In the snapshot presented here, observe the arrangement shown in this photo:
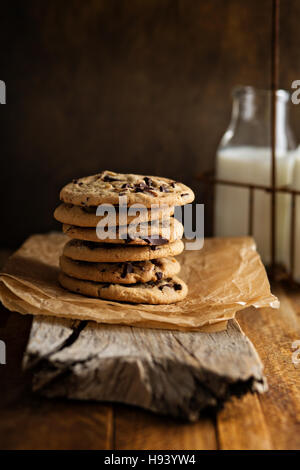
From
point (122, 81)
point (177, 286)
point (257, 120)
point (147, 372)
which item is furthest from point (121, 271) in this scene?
point (122, 81)

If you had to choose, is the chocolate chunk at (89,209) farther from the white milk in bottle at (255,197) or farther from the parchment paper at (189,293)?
the white milk in bottle at (255,197)

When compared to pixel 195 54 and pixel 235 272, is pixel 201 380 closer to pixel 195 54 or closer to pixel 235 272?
pixel 235 272

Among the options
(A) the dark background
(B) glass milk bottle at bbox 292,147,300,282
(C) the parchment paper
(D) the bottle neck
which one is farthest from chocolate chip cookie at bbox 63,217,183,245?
(A) the dark background

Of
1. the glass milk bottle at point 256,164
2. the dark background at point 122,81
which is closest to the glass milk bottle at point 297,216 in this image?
the glass milk bottle at point 256,164

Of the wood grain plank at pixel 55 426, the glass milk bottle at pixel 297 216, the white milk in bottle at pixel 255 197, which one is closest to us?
the wood grain plank at pixel 55 426

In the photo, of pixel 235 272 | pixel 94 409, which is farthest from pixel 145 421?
pixel 235 272

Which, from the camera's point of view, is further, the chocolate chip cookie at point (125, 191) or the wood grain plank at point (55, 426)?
the chocolate chip cookie at point (125, 191)

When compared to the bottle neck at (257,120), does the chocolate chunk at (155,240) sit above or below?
below
